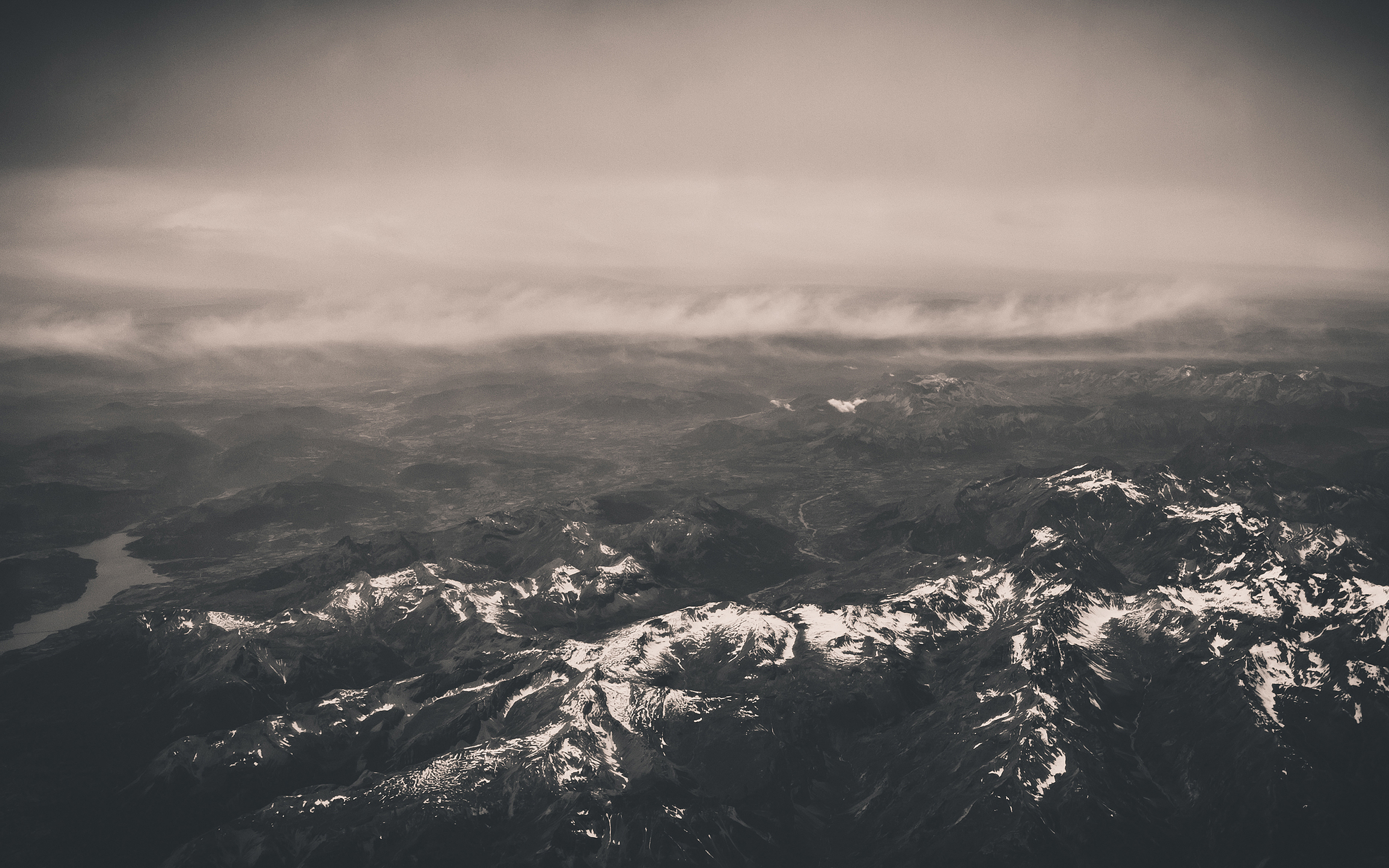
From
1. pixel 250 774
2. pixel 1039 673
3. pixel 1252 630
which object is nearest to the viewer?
pixel 250 774

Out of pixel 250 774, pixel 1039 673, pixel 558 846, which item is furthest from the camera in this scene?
pixel 1039 673

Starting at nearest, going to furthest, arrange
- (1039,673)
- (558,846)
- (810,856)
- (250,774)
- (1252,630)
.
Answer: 1. (558,846)
2. (810,856)
3. (250,774)
4. (1039,673)
5. (1252,630)

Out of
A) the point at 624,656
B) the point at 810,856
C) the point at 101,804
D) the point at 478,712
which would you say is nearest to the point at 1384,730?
the point at 810,856

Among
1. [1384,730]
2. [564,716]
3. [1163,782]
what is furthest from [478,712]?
[1384,730]

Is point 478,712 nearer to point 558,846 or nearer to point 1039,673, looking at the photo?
point 558,846

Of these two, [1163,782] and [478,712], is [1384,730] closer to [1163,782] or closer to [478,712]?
[1163,782]

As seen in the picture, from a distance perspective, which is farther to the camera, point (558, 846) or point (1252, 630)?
point (1252, 630)

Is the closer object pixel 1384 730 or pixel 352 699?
pixel 1384 730

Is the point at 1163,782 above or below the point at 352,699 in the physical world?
below

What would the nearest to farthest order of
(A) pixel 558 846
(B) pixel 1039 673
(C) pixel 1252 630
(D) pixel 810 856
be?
(A) pixel 558 846 → (D) pixel 810 856 → (B) pixel 1039 673 → (C) pixel 1252 630
